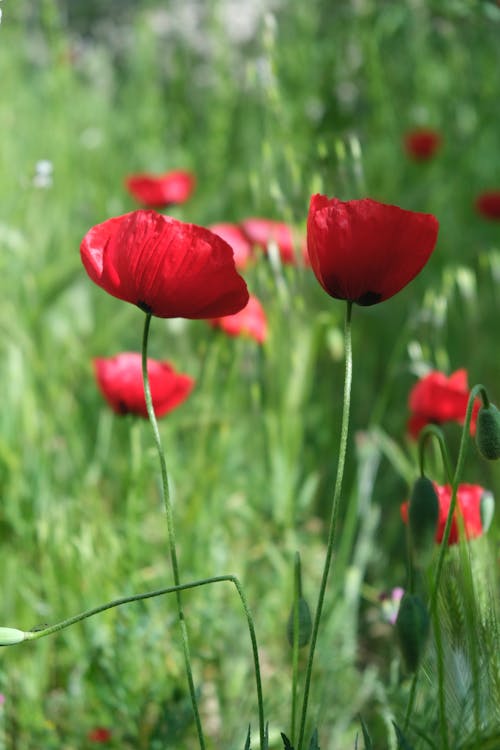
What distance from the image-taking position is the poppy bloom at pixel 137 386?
1000 mm

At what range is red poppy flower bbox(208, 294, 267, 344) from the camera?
126cm

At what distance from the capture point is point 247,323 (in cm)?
127

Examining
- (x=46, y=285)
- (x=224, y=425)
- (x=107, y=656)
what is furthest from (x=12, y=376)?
(x=107, y=656)

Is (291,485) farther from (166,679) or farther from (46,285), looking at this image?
(46,285)

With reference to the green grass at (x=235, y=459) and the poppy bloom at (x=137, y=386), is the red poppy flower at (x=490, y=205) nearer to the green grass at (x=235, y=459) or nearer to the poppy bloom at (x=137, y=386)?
the green grass at (x=235, y=459)

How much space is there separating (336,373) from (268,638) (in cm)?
75

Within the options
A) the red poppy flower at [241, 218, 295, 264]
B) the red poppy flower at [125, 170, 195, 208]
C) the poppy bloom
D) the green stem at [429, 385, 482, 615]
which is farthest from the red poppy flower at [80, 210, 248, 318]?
the red poppy flower at [125, 170, 195, 208]

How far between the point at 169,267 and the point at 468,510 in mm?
348

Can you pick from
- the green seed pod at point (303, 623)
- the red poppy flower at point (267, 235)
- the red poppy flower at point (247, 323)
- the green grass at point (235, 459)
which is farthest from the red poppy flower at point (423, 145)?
the green seed pod at point (303, 623)

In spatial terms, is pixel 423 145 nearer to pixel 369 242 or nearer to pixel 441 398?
pixel 441 398

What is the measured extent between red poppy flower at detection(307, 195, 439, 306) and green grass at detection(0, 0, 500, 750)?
0.20m

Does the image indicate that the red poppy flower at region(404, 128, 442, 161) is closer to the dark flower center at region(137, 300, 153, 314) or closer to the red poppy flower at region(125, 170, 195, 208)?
the red poppy flower at region(125, 170, 195, 208)

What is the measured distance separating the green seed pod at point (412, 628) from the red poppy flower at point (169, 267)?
0.23m

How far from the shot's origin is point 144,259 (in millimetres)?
643
